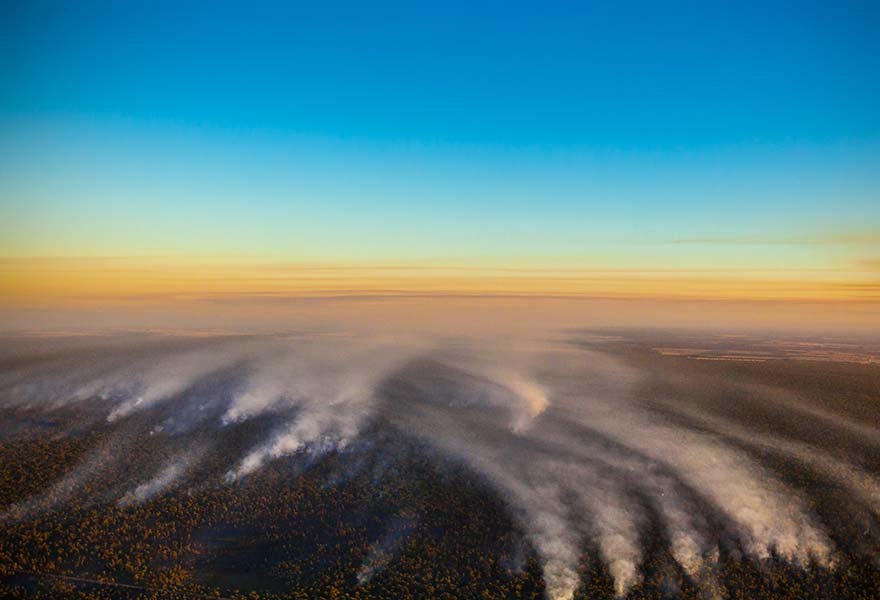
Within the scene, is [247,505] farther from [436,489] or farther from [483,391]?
[483,391]

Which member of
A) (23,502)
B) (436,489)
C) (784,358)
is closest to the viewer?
(23,502)

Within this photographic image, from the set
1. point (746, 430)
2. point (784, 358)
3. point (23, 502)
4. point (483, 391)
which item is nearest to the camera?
point (23, 502)

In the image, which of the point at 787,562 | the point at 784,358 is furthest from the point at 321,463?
the point at 784,358

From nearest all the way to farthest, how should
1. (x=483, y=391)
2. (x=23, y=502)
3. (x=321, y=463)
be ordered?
(x=23, y=502) < (x=321, y=463) < (x=483, y=391)

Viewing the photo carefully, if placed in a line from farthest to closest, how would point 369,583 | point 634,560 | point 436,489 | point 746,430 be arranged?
point 746,430 → point 436,489 → point 634,560 → point 369,583

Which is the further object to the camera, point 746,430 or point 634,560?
point 746,430

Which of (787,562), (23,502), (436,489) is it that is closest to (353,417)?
(436,489)

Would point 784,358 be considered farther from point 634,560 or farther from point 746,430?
point 634,560

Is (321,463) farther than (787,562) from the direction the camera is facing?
Yes
